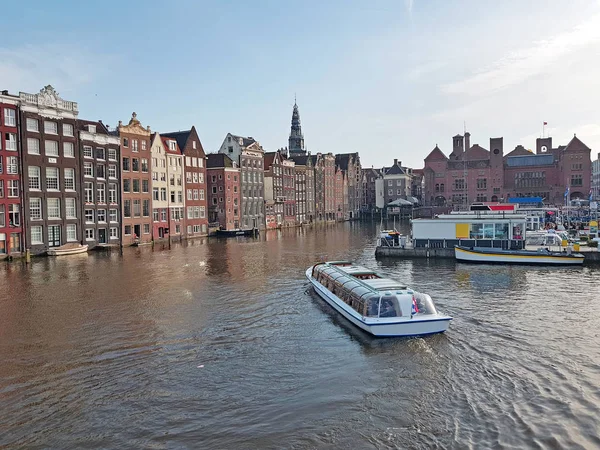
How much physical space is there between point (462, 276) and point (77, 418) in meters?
34.5

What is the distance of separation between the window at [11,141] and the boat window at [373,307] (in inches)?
2028

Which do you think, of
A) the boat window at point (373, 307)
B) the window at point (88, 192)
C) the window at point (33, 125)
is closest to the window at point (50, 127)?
the window at point (33, 125)

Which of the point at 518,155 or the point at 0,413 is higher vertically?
the point at 518,155

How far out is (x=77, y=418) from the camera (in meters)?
16.6

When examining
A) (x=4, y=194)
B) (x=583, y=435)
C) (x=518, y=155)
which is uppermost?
(x=518, y=155)

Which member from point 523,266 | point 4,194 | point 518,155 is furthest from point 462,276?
point 518,155

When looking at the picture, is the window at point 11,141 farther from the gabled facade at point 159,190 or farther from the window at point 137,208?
the gabled facade at point 159,190

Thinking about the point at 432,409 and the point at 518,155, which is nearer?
the point at 432,409

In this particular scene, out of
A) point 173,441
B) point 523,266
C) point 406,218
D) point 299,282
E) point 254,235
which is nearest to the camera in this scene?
point 173,441

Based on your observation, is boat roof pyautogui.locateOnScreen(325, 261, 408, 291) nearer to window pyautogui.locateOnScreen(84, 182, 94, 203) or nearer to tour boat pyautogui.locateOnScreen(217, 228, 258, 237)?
window pyautogui.locateOnScreen(84, 182, 94, 203)

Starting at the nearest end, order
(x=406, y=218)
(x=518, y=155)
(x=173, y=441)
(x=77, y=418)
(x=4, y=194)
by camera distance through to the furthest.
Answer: (x=173, y=441)
(x=77, y=418)
(x=4, y=194)
(x=518, y=155)
(x=406, y=218)

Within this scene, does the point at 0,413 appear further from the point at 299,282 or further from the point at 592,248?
the point at 592,248

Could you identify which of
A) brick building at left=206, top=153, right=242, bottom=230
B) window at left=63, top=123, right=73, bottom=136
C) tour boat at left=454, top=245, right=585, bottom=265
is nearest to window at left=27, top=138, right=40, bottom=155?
window at left=63, top=123, right=73, bottom=136

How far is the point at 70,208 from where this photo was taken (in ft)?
216
